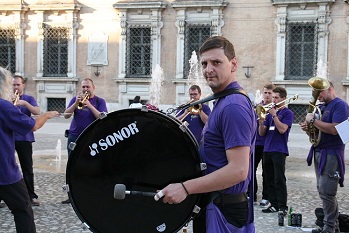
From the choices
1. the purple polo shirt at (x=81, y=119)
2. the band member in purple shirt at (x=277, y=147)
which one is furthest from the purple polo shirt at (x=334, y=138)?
the purple polo shirt at (x=81, y=119)

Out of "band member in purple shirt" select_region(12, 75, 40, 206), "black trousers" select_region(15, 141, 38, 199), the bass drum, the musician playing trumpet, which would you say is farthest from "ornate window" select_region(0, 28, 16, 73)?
the bass drum

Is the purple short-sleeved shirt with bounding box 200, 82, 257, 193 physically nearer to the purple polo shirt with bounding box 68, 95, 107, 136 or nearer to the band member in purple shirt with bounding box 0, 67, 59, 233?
the band member in purple shirt with bounding box 0, 67, 59, 233

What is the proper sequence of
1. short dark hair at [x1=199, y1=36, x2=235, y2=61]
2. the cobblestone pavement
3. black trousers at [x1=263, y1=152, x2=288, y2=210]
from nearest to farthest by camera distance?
short dark hair at [x1=199, y1=36, x2=235, y2=61] < the cobblestone pavement < black trousers at [x1=263, y1=152, x2=288, y2=210]

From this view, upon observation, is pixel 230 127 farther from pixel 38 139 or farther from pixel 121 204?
pixel 38 139

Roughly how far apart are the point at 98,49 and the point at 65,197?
1382 centimetres

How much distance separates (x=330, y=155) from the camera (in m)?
5.75

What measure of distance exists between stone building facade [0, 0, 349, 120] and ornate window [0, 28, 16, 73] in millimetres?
43

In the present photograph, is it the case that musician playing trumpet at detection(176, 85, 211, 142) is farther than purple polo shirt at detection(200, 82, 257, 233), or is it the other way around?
musician playing trumpet at detection(176, 85, 211, 142)

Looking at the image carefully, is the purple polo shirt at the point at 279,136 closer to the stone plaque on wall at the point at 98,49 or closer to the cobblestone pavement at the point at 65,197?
the cobblestone pavement at the point at 65,197

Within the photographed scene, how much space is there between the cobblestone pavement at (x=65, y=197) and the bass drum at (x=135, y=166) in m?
2.97

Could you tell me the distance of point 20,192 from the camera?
14.8 ft

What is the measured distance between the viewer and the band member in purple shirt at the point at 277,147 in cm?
700

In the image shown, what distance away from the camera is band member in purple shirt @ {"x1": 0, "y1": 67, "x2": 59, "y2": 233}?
14.6 feet

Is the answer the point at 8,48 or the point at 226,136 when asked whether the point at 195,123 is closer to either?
the point at 226,136
